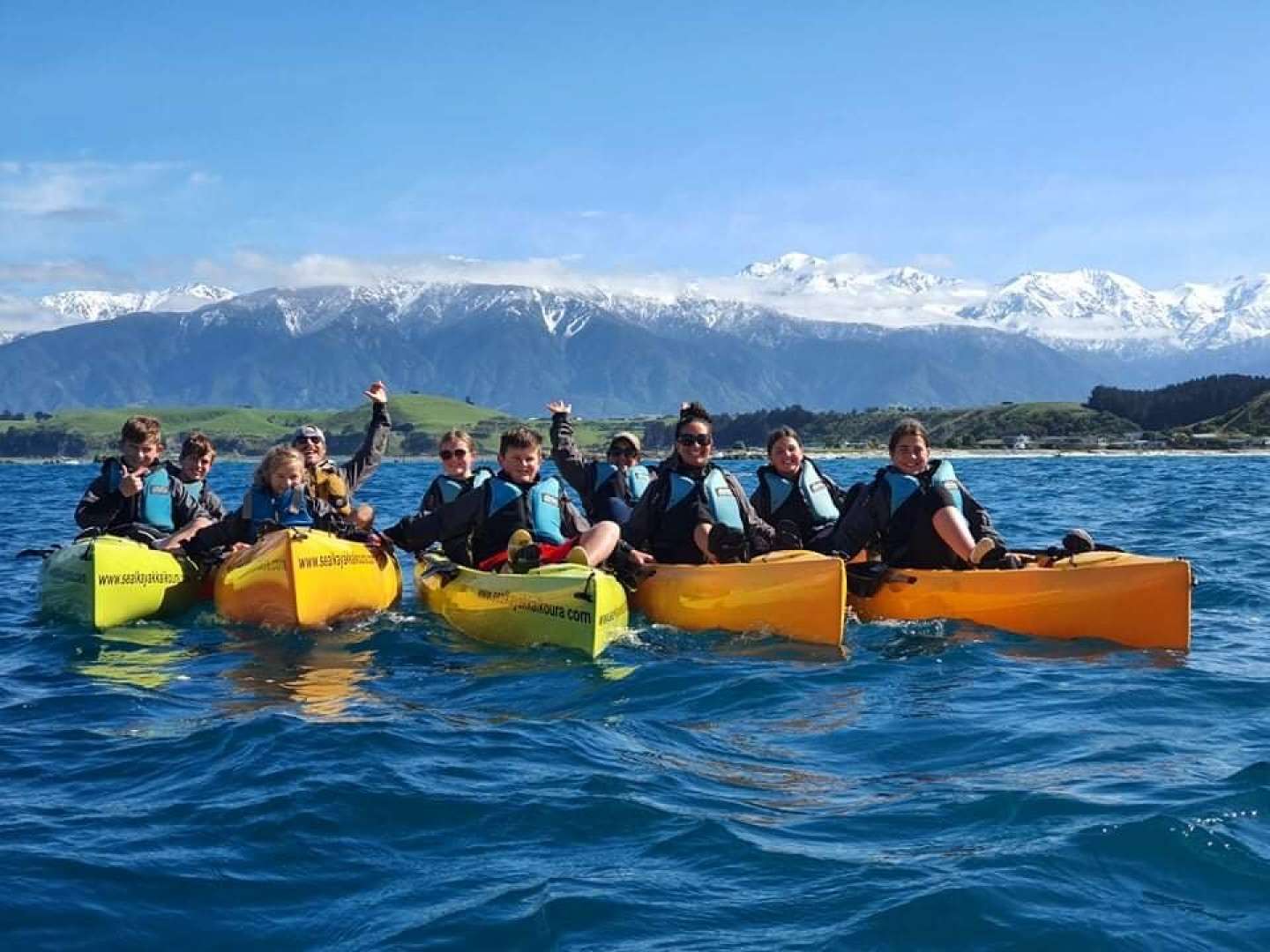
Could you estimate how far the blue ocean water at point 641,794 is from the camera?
5.62 m

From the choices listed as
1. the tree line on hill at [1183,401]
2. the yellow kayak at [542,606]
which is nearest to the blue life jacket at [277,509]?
the yellow kayak at [542,606]

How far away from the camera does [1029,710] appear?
927 cm

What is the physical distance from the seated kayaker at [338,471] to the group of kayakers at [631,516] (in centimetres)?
3

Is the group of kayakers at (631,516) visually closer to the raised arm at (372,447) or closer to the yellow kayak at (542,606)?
the yellow kayak at (542,606)

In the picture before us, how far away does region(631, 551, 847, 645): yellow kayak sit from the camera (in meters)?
11.6

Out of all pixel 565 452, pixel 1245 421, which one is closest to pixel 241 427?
pixel 1245 421

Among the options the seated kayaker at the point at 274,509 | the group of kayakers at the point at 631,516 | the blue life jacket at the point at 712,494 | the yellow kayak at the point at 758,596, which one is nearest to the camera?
the yellow kayak at the point at 758,596

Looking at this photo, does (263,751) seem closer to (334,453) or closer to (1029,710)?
(1029,710)

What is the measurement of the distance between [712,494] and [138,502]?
6.38 metres

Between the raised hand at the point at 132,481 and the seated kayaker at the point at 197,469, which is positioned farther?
the seated kayaker at the point at 197,469

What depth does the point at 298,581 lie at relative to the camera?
1238cm

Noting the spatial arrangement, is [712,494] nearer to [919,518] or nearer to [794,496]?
[794,496]

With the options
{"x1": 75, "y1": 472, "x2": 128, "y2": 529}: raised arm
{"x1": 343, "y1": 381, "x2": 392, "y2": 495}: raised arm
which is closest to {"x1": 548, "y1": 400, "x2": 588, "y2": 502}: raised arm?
{"x1": 343, "y1": 381, "x2": 392, "y2": 495}: raised arm

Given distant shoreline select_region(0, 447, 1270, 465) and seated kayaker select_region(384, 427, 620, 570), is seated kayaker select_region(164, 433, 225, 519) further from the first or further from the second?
distant shoreline select_region(0, 447, 1270, 465)
